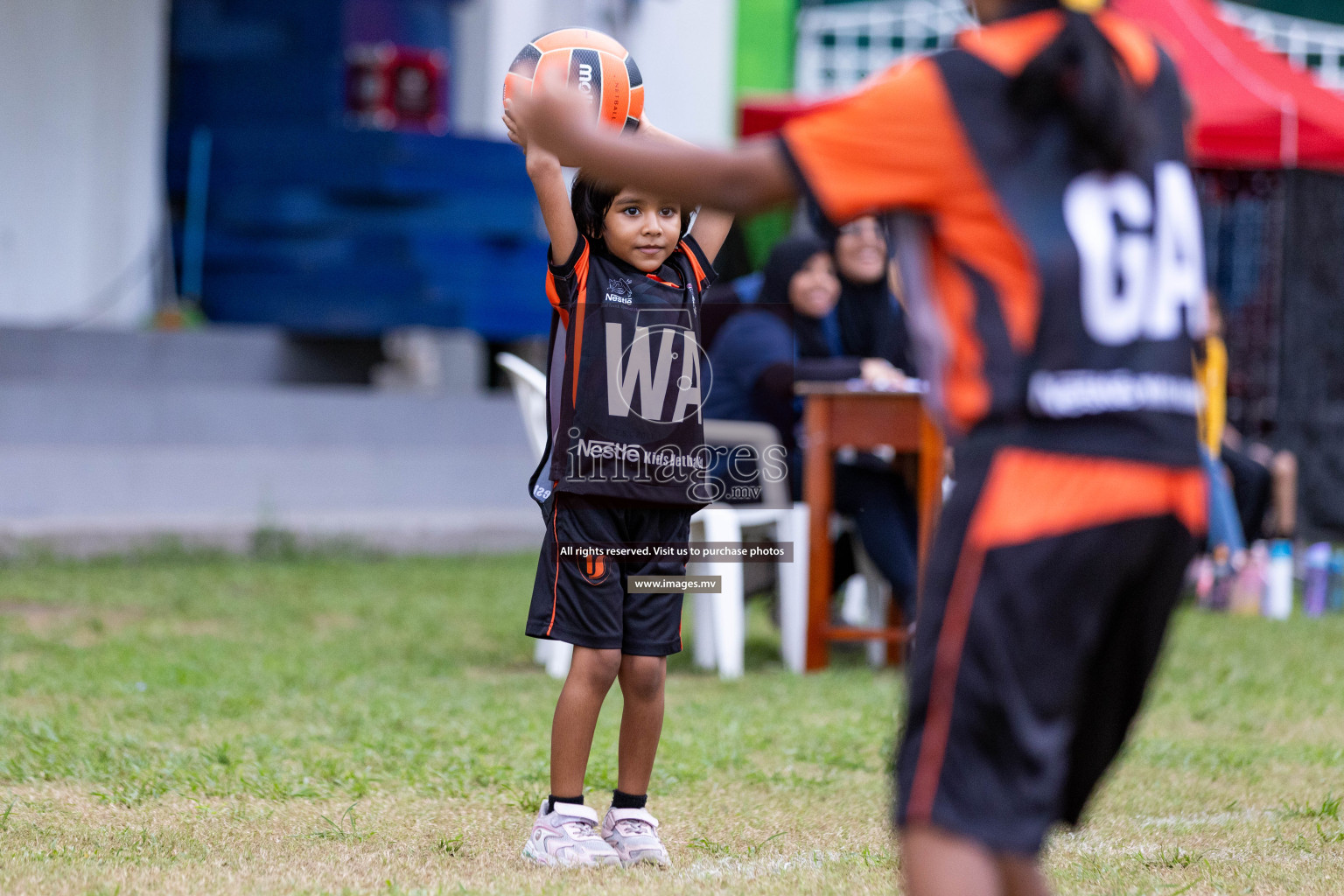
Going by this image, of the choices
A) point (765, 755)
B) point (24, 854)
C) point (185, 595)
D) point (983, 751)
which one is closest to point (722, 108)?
point (185, 595)

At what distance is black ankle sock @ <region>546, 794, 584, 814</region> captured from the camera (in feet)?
10.6

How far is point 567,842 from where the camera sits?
316 cm

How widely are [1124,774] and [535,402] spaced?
2534mm

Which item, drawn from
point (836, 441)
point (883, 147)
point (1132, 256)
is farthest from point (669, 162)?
point (836, 441)

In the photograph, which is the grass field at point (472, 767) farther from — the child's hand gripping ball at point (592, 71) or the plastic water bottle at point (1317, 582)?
the child's hand gripping ball at point (592, 71)

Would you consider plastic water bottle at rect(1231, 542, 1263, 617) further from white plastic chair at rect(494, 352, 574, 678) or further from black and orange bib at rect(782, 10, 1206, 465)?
black and orange bib at rect(782, 10, 1206, 465)

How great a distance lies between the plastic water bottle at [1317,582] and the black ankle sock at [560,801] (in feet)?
19.0

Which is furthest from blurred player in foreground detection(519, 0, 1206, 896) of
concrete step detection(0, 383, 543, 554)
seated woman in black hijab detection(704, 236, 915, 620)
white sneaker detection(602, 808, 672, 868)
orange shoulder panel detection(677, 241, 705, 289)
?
concrete step detection(0, 383, 543, 554)

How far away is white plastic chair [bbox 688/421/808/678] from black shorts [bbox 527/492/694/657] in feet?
7.51

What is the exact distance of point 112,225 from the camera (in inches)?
425

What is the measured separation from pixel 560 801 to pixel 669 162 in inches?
66.7

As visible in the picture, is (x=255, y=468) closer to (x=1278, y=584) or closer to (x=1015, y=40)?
(x=1278, y=584)

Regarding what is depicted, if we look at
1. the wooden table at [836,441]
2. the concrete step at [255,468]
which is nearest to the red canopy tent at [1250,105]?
the wooden table at [836,441]

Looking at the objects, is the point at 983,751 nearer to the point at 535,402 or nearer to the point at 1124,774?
the point at 1124,774
